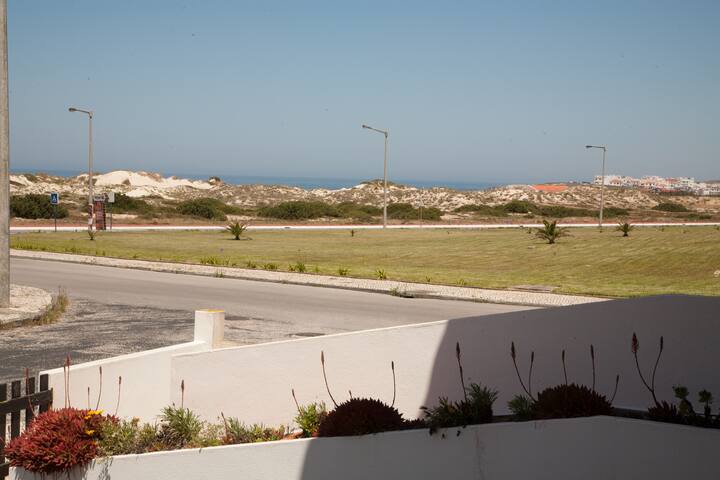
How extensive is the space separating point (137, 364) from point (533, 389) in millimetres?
3772

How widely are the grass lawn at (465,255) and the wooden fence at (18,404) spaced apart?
15.6 meters

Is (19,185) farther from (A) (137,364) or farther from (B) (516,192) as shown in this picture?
(A) (137,364)

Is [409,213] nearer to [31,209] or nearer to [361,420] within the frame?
[31,209]

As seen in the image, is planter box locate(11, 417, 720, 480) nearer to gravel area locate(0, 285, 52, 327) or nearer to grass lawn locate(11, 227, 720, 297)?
gravel area locate(0, 285, 52, 327)

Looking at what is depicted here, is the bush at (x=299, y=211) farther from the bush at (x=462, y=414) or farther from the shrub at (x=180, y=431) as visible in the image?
the bush at (x=462, y=414)

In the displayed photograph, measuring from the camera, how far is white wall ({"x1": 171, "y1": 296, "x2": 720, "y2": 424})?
6316 mm

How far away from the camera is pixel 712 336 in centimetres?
620

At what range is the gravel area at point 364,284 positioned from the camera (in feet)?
64.0

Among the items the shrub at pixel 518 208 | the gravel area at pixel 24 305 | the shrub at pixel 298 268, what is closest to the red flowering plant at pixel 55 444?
the gravel area at pixel 24 305

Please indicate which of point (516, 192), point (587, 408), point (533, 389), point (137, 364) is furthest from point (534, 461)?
point (516, 192)

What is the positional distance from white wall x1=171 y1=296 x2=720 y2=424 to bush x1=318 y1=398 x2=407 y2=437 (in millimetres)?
1467

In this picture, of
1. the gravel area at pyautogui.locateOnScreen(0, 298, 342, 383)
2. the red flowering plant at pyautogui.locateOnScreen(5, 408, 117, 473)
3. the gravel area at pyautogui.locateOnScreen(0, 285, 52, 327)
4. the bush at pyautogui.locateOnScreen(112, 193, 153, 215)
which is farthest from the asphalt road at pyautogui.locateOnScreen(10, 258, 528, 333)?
the bush at pyautogui.locateOnScreen(112, 193, 153, 215)

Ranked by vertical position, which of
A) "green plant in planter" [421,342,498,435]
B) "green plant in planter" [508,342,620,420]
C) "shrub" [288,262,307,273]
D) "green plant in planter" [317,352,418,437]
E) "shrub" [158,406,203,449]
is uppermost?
"green plant in planter" [508,342,620,420]

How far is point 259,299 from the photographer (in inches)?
802
